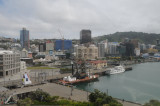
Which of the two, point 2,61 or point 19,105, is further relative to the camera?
point 2,61

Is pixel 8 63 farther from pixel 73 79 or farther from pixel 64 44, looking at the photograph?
pixel 64 44

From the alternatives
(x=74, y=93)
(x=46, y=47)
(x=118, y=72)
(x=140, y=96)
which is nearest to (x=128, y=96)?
(x=140, y=96)

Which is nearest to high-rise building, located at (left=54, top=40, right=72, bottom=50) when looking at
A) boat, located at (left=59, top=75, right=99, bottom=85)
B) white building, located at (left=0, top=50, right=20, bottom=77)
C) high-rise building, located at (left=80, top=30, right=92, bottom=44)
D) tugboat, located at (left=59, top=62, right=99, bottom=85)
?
high-rise building, located at (left=80, top=30, right=92, bottom=44)

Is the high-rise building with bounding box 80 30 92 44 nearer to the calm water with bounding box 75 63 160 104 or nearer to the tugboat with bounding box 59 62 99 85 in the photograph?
the tugboat with bounding box 59 62 99 85

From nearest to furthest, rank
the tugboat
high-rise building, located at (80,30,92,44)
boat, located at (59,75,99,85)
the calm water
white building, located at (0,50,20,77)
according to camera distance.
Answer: the calm water
boat, located at (59,75,99,85)
the tugboat
white building, located at (0,50,20,77)
high-rise building, located at (80,30,92,44)

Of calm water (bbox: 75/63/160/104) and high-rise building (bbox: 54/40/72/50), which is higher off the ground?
high-rise building (bbox: 54/40/72/50)

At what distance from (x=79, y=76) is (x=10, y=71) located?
38.5 ft

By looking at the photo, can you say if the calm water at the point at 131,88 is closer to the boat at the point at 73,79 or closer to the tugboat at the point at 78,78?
the boat at the point at 73,79

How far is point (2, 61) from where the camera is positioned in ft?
83.4

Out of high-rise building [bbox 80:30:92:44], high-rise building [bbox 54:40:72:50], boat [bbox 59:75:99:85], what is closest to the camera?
boat [bbox 59:75:99:85]

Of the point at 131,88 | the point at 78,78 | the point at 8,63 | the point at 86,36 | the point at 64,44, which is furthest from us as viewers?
the point at 86,36

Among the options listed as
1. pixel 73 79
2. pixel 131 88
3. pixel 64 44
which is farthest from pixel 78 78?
pixel 64 44

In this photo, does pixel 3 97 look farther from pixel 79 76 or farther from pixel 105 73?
pixel 105 73

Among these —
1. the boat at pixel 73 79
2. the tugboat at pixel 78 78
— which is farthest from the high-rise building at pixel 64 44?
the boat at pixel 73 79
